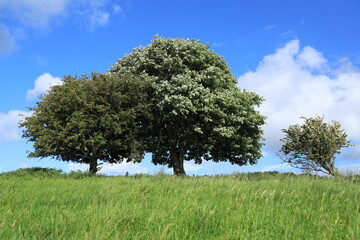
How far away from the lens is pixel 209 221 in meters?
5.48

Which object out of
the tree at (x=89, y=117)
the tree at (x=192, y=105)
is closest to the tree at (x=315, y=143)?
the tree at (x=192, y=105)

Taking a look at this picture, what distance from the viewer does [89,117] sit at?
1080 inches

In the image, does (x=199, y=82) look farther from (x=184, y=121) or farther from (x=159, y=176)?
(x=159, y=176)

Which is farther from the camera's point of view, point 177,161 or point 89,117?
point 177,161

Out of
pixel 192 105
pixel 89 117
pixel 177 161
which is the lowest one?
pixel 177 161

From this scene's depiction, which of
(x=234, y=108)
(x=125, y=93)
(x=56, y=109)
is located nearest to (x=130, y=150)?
(x=125, y=93)

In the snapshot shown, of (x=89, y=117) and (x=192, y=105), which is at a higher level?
(x=192, y=105)

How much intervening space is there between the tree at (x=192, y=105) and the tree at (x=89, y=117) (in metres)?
2.23

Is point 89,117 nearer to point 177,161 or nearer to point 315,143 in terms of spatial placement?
point 177,161


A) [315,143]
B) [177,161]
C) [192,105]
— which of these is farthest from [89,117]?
[315,143]

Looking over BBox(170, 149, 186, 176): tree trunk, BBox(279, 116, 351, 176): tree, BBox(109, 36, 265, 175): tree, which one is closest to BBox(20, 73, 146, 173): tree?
BBox(109, 36, 265, 175): tree

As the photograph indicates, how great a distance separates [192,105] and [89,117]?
915 cm

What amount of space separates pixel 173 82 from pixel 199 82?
3.15m

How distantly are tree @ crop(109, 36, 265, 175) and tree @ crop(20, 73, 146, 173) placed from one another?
2.23 metres
